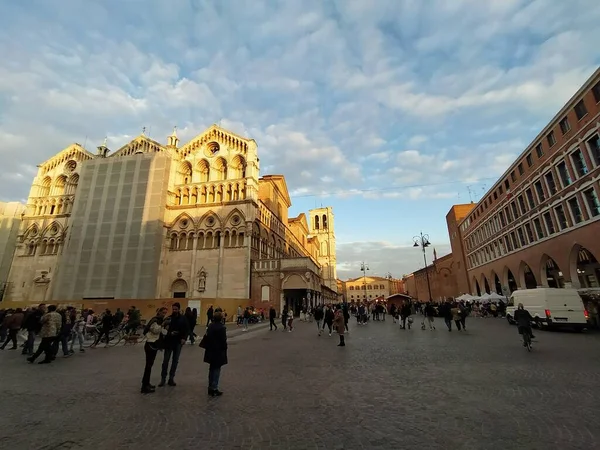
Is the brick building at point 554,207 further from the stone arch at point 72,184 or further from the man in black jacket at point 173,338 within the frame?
the stone arch at point 72,184

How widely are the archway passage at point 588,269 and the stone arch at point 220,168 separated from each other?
37946 mm

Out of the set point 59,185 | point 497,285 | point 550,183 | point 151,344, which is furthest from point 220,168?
point 497,285

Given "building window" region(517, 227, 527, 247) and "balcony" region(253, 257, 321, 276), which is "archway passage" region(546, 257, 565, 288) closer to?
"building window" region(517, 227, 527, 247)

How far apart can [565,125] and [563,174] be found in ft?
13.3

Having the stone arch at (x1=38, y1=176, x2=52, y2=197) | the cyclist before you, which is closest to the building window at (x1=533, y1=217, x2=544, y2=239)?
the cyclist

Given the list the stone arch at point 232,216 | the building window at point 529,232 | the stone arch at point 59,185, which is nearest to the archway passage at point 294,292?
the stone arch at point 232,216

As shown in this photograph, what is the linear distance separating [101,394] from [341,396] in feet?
17.4

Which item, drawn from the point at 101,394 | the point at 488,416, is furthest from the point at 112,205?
the point at 488,416

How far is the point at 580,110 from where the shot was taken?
22.7 metres

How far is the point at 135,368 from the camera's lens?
380 inches

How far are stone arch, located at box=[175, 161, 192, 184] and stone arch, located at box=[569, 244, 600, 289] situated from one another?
41.8 m

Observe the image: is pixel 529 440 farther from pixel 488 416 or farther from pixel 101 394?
pixel 101 394

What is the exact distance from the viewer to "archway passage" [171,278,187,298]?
35.8 meters

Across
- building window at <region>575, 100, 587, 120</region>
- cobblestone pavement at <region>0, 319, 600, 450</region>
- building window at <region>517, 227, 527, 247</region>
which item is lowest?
cobblestone pavement at <region>0, 319, 600, 450</region>
